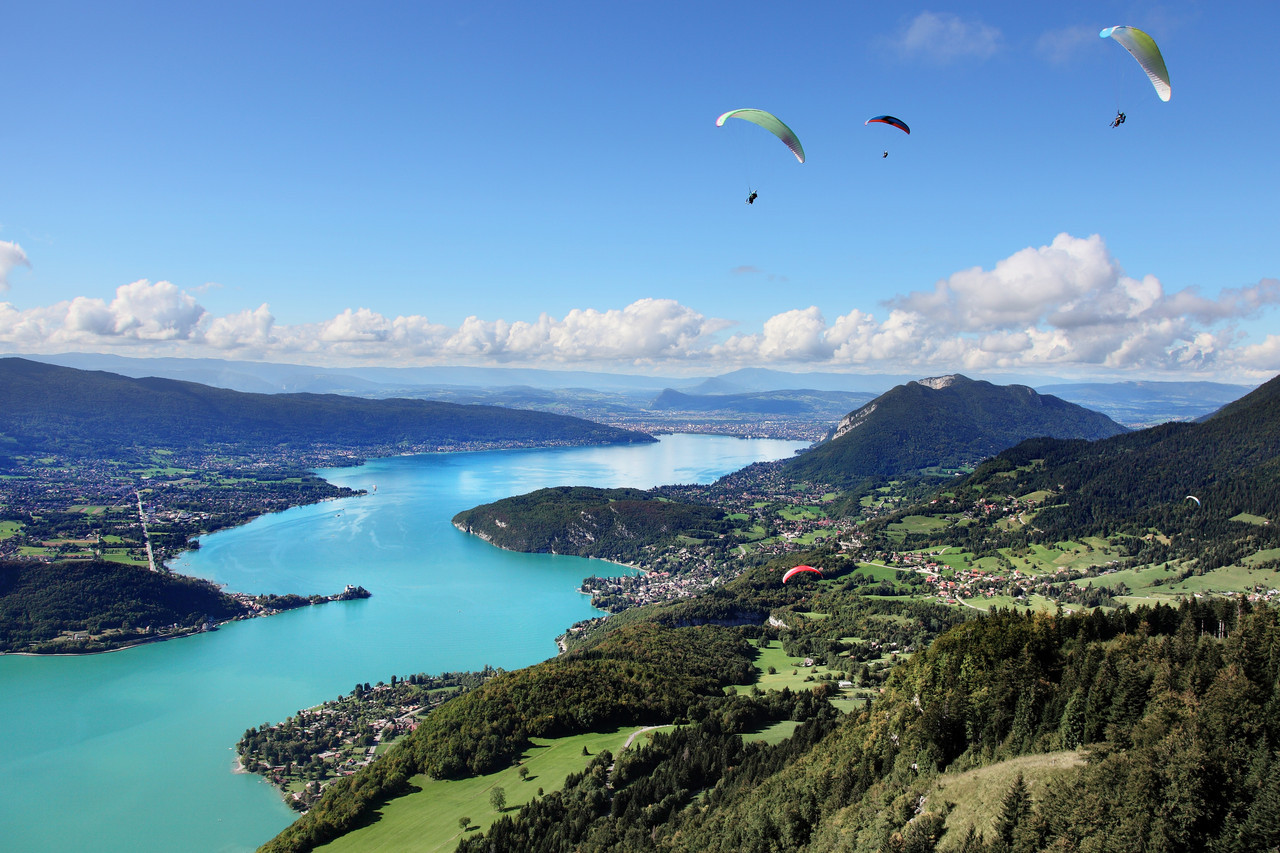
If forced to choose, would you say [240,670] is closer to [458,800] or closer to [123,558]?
→ [458,800]

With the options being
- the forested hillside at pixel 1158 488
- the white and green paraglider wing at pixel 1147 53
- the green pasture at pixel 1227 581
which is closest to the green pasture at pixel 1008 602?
the green pasture at pixel 1227 581

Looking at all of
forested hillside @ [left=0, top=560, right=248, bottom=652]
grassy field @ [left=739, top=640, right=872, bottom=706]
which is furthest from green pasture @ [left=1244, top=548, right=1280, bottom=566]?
forested hillside @ [left=0, top=560, right=248, bottom=652]

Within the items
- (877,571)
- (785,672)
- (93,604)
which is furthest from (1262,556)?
(93,604)

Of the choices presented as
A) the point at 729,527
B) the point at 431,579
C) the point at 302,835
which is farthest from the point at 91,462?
the point at 302,835

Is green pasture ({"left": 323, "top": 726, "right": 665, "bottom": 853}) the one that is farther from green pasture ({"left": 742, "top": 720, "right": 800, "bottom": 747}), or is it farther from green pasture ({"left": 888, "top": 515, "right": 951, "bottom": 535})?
green pasture ({"left": 888, "top": 515, "right": 951, "bottom": 535})

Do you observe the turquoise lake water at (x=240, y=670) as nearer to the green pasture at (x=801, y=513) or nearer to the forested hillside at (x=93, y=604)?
the forested hillside at (x=93, y=604)
